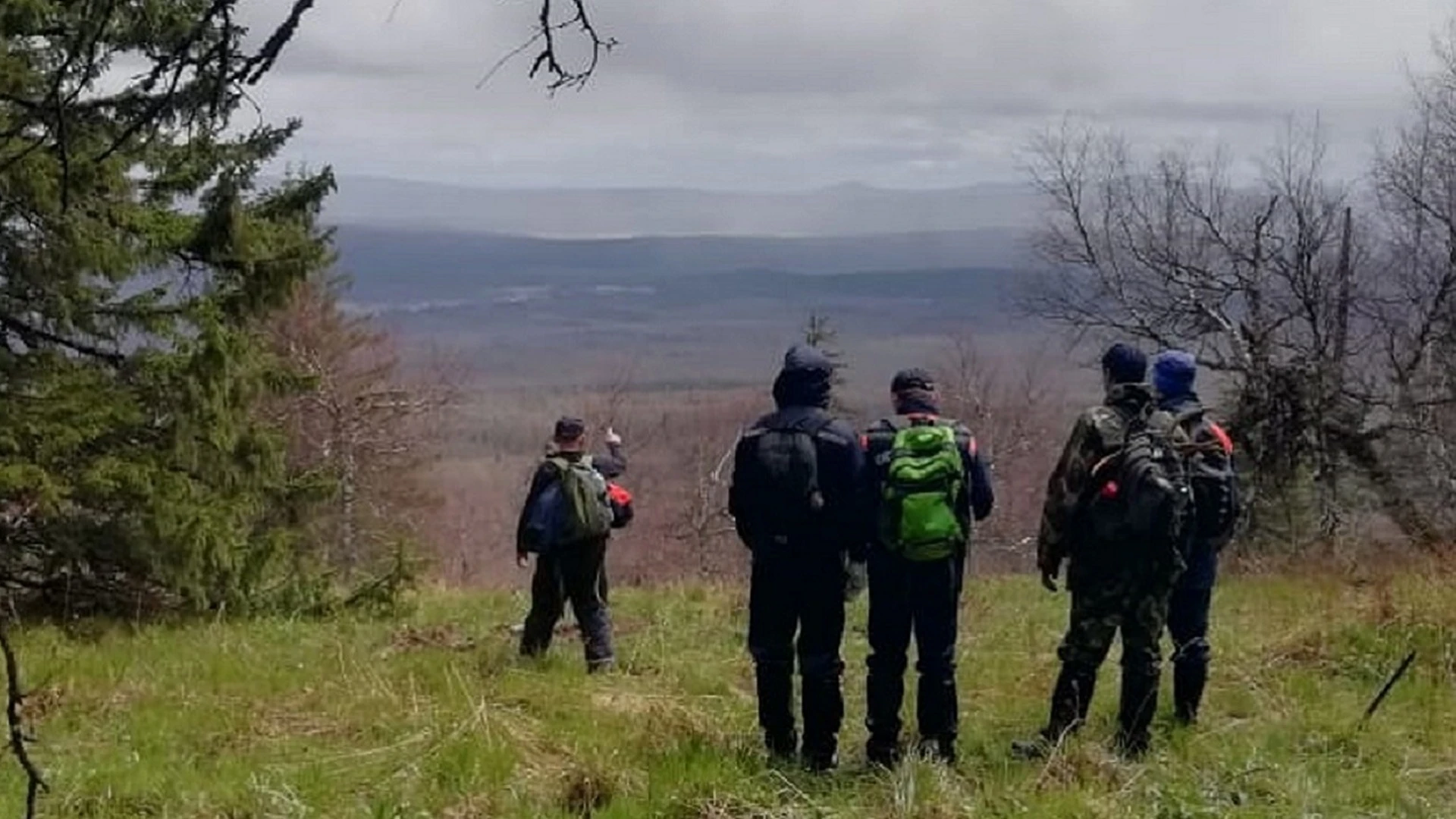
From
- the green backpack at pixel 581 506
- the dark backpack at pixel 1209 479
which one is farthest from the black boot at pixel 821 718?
the green backpack at pixel 581 506

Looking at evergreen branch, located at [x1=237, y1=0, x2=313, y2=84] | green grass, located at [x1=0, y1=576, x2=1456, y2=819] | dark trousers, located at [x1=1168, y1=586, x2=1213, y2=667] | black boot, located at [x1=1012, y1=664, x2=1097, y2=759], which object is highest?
evergreen branch, located at [x1=237, y1=0, x2=313, y2=84]

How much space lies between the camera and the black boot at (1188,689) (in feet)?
24.3

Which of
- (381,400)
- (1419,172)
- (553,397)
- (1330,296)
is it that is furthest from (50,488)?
(553,397)

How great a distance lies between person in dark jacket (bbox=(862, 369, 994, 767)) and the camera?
6660mm

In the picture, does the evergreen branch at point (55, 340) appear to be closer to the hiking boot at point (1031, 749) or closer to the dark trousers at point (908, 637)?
the dark trousers at point (908, 637)

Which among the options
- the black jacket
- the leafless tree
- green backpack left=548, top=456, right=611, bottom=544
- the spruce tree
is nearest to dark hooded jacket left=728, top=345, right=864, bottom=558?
green backpack left=548, top=456, right=611, bottom=544

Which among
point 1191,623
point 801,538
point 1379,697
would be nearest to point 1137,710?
point 1191,623

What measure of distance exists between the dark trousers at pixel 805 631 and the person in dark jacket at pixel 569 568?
2.25 meters

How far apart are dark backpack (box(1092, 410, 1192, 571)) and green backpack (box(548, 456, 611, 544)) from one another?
309cm

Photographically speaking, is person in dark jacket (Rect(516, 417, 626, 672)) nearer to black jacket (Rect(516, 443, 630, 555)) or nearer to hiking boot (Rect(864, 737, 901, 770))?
black jacket (Rect(516, 443, 630, 555))

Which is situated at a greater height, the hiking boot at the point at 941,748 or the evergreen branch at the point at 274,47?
the evergreen branch at the point at 274,47

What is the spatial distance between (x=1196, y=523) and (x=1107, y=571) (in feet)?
1.69

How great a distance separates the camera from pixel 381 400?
32.9 metres

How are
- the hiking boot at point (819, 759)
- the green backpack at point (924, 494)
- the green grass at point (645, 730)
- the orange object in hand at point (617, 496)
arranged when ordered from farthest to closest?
the orange object in hand at point (617, 496), the hiking boot at point (819, 759), the green backpack at point (924, 494), the green grass at point (645, 730)
